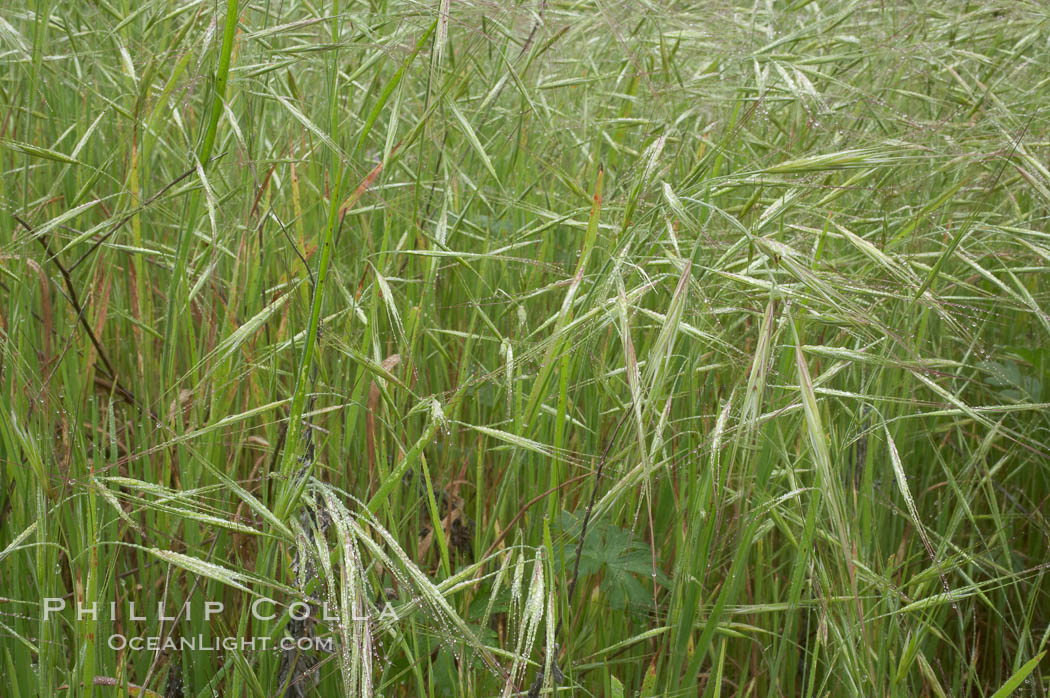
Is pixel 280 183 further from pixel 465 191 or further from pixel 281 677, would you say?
pixel 281 677

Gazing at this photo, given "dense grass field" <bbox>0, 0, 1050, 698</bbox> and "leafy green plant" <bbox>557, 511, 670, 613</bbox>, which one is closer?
"dense grass field" <bbox>0, 0, 1050, 698</bbox>

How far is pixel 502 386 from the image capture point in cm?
126

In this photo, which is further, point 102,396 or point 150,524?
point 102,396

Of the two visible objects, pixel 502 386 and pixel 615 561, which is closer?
pixel 615 561

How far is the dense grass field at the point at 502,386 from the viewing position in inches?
37.6

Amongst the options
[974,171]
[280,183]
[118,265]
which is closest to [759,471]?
[974,171]

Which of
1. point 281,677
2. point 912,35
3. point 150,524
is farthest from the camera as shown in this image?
point 912,35

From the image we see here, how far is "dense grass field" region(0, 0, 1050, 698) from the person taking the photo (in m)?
0.96

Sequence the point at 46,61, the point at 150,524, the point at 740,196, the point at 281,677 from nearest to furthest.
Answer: the point at 281,677, the point at 150,524, the point at 46,61, the point at 740,196

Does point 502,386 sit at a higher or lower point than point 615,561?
higher

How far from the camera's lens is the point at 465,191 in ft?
5.61

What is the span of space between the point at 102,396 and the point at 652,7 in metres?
1.11

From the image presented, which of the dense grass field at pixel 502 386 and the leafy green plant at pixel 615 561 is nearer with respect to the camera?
the dense grass field at pixel 502 386

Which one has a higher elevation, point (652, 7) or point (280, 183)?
point (652, 7)
